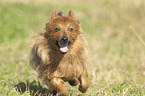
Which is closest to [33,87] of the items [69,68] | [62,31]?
[69,68]

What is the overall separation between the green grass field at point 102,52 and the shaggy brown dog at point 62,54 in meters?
0.37

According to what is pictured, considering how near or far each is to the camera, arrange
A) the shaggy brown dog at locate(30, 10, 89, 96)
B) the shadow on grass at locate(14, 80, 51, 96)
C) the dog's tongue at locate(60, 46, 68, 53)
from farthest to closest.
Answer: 1. the shadow on grass at locate(14, 80, 51, 96)
2. the shaggy brown dog at locate(30, 10, 89, 96)
3. the dog's tongue at locate(60, 46, 68, 53)

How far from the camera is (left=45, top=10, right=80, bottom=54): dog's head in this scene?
4.13 m

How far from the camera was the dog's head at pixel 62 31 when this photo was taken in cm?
413

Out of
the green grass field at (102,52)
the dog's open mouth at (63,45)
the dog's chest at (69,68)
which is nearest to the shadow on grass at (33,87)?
the green grass field at (102,52)

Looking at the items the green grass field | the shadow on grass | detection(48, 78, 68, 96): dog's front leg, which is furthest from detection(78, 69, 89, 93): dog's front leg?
the shadow on grass

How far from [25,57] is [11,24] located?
10.3ft

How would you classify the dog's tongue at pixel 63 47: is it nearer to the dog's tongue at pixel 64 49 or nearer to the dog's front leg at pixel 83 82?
the dog's tongue at pixel 64 49

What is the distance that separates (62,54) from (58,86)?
0.60m

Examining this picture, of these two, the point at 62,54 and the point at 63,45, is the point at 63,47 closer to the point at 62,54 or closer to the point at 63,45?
the point at 63,45

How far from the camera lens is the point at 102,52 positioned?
319 inches

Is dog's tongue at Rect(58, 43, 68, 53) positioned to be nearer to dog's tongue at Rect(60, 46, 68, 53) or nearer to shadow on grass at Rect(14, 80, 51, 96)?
dog's tongue at Rect(60, 46, 68, 53)

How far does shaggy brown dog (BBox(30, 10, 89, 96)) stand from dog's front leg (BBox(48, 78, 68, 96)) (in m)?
0.05

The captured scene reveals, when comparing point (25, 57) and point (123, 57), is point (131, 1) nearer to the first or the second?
point (123, 57)
